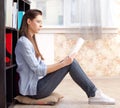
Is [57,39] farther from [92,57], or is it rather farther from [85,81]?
[85,81]

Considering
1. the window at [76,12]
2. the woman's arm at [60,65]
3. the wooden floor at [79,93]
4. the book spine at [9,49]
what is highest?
the window at [76,12]

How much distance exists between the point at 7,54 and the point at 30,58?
0.62 feet

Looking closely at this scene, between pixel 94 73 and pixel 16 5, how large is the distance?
1902 mm

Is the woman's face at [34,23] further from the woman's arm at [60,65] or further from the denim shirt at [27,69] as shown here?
the woman's arm at [60,65]

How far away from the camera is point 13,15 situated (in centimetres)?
241

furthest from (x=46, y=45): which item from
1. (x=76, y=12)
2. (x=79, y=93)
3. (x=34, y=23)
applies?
(x=34, y=23)

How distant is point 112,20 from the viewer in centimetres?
391

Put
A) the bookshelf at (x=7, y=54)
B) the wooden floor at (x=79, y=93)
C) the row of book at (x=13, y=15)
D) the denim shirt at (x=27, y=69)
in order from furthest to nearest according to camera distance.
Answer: the wooden floor at (x=79, y=93) < the denim shirt at (x=27, y=69) < the row of book at (x=13, y=15) < the bookshelf at (x=7, y=54)

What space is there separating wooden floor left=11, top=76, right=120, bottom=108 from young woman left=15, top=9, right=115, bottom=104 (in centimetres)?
11

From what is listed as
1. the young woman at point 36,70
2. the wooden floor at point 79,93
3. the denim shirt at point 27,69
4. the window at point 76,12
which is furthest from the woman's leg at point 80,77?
the window at point 76,12

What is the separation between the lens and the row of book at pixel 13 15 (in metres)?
2.24

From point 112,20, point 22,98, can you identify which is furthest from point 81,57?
point 22,98

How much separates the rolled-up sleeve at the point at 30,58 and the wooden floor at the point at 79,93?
1.06 feet

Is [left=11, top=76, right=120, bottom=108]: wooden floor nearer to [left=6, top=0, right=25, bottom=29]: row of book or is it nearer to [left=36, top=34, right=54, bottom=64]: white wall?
[left=36, top=34, right=54, bottom=64]: white wall
